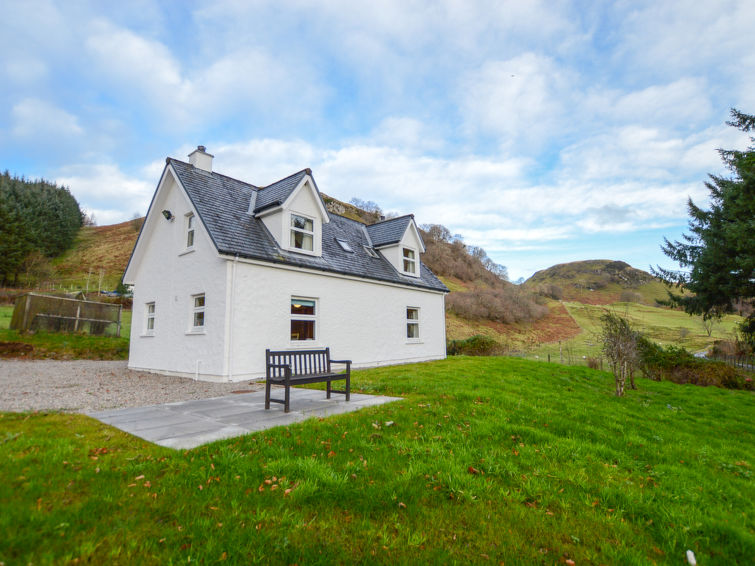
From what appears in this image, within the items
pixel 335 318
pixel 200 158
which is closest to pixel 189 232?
pixel 200 158

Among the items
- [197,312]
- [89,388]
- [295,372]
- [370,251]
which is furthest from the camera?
[370,251]

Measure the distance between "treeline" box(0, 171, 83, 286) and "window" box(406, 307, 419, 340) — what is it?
50.0 meters

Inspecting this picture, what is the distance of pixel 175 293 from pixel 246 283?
3795mm

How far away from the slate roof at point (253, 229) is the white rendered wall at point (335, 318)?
1.69 feet

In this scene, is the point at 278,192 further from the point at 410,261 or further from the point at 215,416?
the point at 215,416

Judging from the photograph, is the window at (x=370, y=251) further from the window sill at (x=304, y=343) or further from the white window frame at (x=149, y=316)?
the white window frame at (x=149, y=316)

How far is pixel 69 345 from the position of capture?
56.4 feet

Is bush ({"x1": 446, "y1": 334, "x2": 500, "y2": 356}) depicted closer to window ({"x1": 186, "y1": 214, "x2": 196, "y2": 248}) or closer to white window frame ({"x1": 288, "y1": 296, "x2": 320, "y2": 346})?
white window frame ({"x1": 288, "y1": 296, "x2": 320, "y2": 346})

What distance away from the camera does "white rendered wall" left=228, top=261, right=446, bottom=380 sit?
11070 millimetres

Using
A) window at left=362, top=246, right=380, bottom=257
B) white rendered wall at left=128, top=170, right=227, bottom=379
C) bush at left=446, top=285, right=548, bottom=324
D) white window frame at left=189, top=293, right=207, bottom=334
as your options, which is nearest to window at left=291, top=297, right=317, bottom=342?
white rendered wall at left=128, top=170, right=227, bottom=379

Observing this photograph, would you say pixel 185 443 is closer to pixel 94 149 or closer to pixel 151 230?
pixel 151 230

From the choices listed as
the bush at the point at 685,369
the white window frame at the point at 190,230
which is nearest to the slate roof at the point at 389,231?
the white window frame at the point at 190,230

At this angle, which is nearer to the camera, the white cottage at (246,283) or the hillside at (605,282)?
the white cottage at (246,283)

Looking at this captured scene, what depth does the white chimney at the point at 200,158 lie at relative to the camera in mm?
14180
